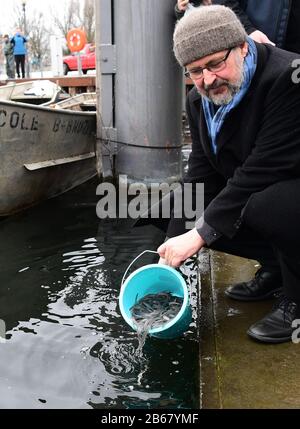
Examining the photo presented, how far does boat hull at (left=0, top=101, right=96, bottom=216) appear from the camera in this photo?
5773 mm

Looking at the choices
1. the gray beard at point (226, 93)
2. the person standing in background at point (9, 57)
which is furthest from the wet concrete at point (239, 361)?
the person standing in background at point (9, 57)

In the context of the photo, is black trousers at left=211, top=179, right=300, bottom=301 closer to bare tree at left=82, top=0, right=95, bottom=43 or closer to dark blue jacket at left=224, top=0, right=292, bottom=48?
dark blue jacket at left=224, top=0, right=292, bottom=48

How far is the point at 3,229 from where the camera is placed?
5.54 m

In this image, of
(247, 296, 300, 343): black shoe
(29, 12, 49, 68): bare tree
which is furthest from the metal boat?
(29, 12, 49, 68): bare tree

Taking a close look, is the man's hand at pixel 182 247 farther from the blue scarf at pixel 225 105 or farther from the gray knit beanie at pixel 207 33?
the gray knit beanie at pixel 207 33

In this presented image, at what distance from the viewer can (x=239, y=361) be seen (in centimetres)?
265

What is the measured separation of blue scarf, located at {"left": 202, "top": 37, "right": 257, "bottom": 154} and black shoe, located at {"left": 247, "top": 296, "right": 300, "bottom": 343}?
2.89 feet

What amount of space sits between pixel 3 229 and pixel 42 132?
1.25m

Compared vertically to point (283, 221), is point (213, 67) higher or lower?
higher

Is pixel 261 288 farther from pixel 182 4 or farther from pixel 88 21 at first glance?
pixel 88 21

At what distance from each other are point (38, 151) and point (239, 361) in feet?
13.7

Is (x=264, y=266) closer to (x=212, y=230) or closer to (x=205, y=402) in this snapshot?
(x=212, y=230)

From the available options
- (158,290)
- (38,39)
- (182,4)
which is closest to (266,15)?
(182,4)
